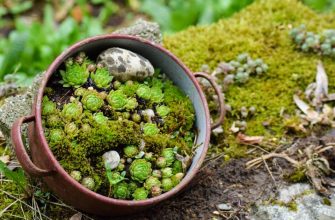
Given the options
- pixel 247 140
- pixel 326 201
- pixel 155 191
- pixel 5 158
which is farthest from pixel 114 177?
pixel 326 201

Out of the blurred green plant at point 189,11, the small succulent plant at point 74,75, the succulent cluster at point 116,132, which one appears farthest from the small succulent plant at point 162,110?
the blurred green plant at point 189,11

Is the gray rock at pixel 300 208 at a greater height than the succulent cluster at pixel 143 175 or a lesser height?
lesser

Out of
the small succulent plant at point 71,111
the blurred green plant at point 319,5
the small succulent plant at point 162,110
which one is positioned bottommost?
the blurred green plant at point 319,5

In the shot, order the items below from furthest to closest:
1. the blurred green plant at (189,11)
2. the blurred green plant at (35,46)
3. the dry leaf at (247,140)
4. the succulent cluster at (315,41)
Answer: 1. the blurred green plant at (189,11)
2. the blurred green plant at (35,46)
3. the succulent cluster at (315,41)
4. the dry leaf at (247,140)

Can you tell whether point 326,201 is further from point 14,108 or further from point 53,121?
point 14,108

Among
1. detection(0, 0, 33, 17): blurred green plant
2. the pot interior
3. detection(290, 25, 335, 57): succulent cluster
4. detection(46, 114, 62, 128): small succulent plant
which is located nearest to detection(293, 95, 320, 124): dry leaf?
detection(290, 25, 335, 57): succulent cluster

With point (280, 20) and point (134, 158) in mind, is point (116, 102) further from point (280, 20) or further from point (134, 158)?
point (280, 20)

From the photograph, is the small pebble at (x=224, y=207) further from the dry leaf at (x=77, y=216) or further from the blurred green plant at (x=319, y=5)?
the blurred green plant at (x=319, y=5)
